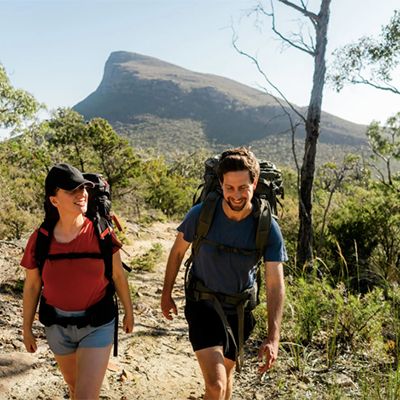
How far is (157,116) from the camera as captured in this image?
377ft

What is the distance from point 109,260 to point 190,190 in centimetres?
2319

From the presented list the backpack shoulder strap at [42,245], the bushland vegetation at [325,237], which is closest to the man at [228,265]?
the backpack shoulder strap at [42,245]

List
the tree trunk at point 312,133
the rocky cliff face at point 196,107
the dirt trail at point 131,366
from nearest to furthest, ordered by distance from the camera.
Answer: the dirt trail at point 131,366 → the tree trunk at point 312,133 → the rocky cliff face at point 196,107

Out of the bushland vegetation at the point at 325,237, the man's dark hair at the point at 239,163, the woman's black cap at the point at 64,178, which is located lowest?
the bushland vegetation at the point at 325,237

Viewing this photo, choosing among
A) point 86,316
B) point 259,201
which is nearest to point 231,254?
point 259,201

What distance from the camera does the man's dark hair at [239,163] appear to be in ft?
7.89

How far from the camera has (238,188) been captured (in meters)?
2.42

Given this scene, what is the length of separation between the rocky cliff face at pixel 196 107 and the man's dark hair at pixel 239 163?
250ft

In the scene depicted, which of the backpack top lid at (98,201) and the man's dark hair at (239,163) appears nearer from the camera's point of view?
the man's dark hair at (239,163)

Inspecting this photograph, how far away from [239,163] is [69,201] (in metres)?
0.97

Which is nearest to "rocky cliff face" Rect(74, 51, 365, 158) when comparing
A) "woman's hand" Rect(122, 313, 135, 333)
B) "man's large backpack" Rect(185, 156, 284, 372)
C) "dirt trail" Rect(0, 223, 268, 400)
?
"dirt trail" Rect(0, 223, 268, 400)

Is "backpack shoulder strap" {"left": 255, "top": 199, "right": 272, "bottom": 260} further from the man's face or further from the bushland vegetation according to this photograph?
the bushland vegetation

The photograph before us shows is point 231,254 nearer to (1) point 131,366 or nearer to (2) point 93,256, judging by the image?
(2) point 93,256

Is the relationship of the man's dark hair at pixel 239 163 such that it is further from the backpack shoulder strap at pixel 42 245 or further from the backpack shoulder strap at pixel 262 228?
the backpack shoulder strap at pixel 42 245
